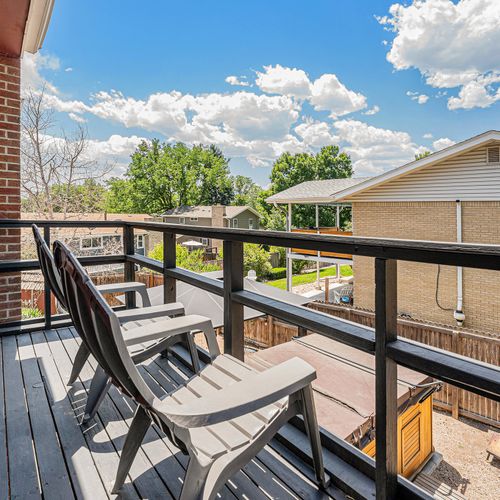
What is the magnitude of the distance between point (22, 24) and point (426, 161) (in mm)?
9191

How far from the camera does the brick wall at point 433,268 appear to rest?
9.20m

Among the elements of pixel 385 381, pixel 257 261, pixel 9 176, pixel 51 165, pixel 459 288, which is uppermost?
pixel 51 165

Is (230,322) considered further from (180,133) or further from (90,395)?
(180,133)

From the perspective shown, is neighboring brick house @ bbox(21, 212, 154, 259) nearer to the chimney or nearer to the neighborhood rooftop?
the chimney

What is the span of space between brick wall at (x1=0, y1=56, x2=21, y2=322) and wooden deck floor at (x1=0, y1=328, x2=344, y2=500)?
4.05 feet

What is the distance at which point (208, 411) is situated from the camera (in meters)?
1.00

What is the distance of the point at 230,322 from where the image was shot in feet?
6.79

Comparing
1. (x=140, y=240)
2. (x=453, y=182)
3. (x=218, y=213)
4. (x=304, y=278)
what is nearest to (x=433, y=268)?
(x=453, y=182)

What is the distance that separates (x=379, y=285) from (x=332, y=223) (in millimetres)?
27208

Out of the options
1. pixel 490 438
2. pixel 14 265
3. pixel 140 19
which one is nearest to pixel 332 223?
pixel 140 19

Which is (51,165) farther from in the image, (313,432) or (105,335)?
(313,432)

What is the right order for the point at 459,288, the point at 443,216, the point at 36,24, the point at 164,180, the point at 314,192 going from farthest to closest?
the point at 164,180 < the point at 314,192 < the point at 443,216 < the point at 459,288 < the point at 36,24

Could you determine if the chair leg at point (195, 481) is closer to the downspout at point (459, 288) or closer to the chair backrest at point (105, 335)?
the chair backrest at point (105, 335)

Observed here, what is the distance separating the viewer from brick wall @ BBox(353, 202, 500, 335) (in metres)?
9.20
